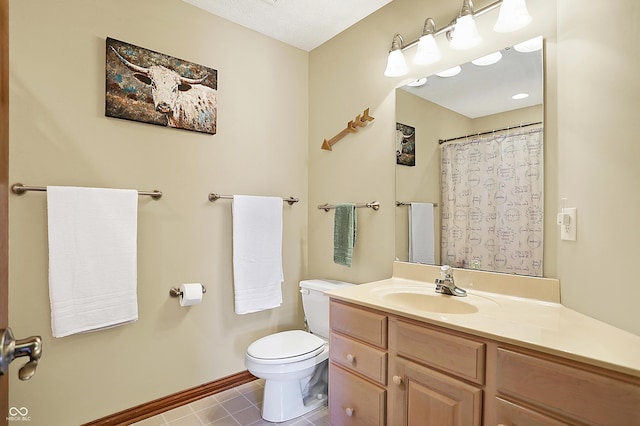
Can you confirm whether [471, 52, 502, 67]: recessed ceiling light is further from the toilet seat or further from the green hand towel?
the toilet seat

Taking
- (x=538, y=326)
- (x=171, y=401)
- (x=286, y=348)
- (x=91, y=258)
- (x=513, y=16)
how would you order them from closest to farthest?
(x=538, y=326) → (x=513, y=16) → (x=91, y=258) → (x=286, y=348) → (x=171, y=401)

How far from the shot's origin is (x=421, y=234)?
192cm

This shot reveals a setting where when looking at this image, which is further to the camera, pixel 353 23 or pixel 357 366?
pixel 353 23

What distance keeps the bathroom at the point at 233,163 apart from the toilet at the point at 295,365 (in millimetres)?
348

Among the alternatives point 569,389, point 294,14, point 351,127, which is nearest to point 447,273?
point 569,389

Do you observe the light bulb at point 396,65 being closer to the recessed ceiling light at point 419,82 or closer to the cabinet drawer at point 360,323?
the recessed ceiling light at point 419,82

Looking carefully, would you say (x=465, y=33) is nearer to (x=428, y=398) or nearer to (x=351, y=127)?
(x=351, y=127)

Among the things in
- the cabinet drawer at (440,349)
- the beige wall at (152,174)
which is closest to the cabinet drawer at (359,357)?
the cabinet drawer at (440,349)

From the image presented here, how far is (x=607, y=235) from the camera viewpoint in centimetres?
104

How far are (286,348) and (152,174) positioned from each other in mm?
1321

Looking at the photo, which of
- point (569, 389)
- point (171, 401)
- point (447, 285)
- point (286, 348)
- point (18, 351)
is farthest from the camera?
point (171, 401)

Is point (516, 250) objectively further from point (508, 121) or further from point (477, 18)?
point (477, 18)

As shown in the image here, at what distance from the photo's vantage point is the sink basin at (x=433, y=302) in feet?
4.76

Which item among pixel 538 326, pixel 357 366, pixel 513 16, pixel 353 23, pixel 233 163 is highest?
pixel 353 23
